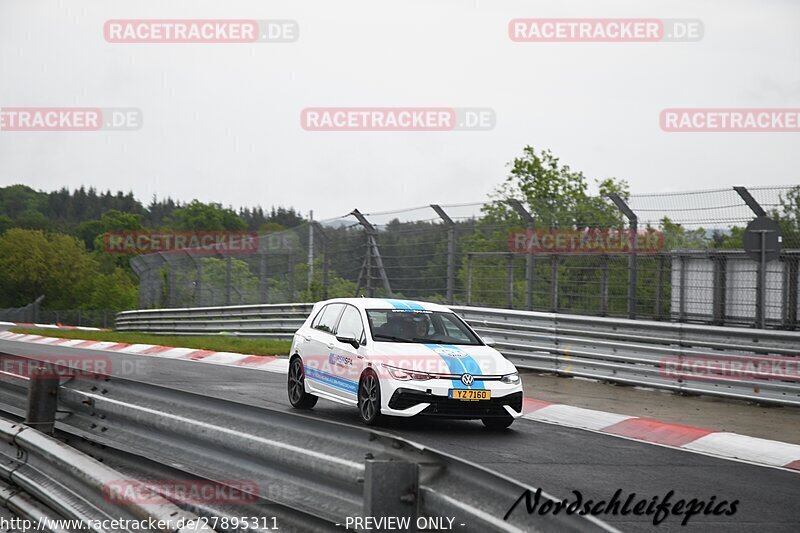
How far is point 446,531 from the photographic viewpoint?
3.65 m

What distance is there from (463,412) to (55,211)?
192 meters

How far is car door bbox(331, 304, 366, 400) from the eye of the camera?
11242mm

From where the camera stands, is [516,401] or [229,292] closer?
[516,401]

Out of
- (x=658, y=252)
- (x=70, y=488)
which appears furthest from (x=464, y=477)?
(x=658, y=252)

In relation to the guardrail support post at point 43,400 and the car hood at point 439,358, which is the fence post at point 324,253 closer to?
the car hood at point 439,358

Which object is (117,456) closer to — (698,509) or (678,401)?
(698,509)

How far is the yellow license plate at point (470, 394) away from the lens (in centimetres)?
1053

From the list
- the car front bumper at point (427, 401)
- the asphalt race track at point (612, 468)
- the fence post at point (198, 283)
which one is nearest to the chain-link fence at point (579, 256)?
the asphalt race track at point (612, 468)

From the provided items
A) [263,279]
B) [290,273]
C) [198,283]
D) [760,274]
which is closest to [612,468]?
[760,274]

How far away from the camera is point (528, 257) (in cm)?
1720

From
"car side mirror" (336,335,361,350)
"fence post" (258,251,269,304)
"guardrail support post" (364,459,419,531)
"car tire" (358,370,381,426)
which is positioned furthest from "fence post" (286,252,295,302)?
"guardrail support post" (364,459,419,531)

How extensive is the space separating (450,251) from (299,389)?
704 cm

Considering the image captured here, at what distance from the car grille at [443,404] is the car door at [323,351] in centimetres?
126

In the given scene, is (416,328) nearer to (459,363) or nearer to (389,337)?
(389,337)
